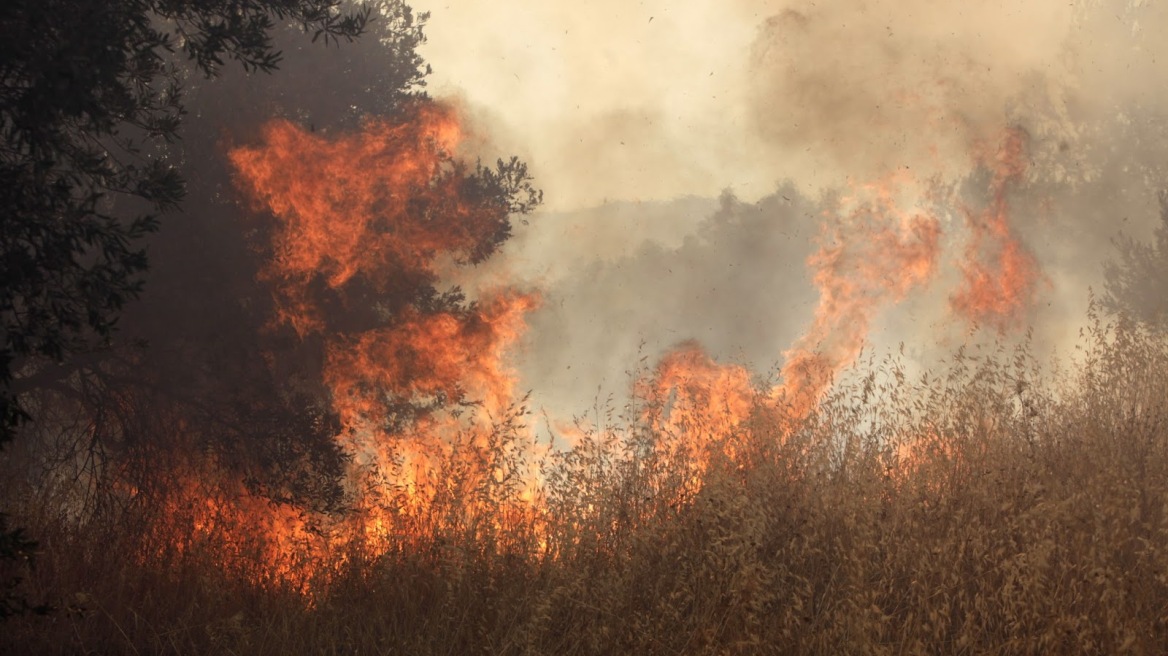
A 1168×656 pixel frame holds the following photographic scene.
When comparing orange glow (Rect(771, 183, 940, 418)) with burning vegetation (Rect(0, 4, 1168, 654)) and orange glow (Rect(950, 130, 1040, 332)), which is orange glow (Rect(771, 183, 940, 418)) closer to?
orange glow (Rect(950, 130, 1040, 332))

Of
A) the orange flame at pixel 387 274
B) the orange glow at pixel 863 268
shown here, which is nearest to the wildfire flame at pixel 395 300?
the orange flame at pixel 387 274

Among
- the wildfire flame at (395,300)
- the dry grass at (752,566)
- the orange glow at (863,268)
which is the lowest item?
the dry grass at (752,566)

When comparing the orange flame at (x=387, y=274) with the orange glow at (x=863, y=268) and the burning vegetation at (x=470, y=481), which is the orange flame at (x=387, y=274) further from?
the orange glow at (x=863, y=268)

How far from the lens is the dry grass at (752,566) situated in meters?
5.45

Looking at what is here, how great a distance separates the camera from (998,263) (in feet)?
55.4

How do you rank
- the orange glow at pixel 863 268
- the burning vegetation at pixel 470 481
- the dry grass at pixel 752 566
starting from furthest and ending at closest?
the orange glow at pixel 863 268, the burning vegetation at pixel 470 481, the dry grass at pixel 752 566

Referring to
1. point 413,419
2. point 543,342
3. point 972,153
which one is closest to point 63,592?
point 413,419

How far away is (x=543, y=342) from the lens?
159ft

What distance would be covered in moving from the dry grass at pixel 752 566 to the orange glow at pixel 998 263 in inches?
343

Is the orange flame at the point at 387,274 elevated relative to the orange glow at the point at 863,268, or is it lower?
lower

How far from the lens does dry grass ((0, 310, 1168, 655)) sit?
5453 millimetres

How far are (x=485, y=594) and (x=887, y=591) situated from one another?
2742 mm

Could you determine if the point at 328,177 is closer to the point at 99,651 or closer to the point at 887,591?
the point at 99,651

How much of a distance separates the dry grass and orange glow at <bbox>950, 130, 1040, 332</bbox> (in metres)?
8.71
